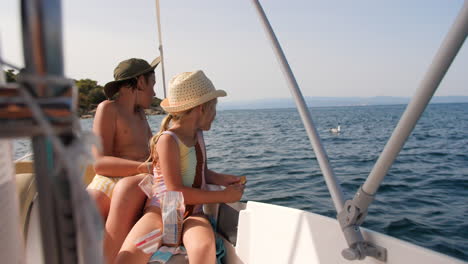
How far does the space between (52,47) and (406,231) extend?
182 inches

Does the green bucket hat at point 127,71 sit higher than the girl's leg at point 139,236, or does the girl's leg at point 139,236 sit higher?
the green bucket hat at point 127,71

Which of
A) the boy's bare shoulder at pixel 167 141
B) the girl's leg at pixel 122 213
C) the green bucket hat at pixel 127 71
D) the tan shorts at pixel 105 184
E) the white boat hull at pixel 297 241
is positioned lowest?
the white boat hull at pixel 297 241

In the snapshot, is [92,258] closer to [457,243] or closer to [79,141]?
[79,141]

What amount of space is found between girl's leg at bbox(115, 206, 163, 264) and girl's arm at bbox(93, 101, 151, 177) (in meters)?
0.34

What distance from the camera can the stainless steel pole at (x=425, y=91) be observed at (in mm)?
980

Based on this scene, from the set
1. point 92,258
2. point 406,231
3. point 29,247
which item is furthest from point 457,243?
point 92,258

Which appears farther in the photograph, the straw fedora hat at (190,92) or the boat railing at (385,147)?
the straw fedora hat at (190,92)

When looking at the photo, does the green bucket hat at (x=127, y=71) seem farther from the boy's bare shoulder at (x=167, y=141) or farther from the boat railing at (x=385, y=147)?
the boat railing at (x=385, y=147)

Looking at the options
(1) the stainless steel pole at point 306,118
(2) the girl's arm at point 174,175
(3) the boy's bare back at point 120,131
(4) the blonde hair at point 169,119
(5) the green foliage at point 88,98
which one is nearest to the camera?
(5) the green foliage at point 88,98

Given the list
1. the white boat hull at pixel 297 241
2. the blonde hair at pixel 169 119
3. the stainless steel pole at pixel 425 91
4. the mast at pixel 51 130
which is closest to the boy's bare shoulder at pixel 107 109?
the blonde hair at pixel 169 119

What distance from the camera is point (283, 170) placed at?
7773mm

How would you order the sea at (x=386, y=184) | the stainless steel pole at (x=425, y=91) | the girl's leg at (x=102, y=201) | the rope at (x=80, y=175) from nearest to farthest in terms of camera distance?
the rope at (x=80, y=175), the stainless steel pole at (x=425, y=91), the girl's leg at (x=102, y=201), the sea at (x=386, y=184)

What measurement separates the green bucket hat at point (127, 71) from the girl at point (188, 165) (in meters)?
0.39

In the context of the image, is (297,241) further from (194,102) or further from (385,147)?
(194,102)
